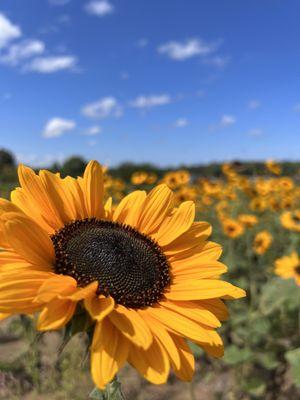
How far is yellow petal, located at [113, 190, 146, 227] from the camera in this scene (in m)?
1.78

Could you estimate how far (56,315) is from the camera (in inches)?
44.8

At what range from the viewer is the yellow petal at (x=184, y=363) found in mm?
1271

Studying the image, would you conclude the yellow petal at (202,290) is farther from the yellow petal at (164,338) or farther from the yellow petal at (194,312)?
the yellow petal at (164,338)

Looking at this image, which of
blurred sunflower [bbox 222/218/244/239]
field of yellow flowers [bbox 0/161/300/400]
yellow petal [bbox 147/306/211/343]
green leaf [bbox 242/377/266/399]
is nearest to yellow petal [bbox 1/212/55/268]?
yellow petal [bbox 147/306/211/343]

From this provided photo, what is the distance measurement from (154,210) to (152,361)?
65 cm

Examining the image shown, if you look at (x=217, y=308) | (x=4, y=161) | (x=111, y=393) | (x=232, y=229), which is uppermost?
(x=4, y=161)

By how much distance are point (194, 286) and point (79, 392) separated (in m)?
1.98

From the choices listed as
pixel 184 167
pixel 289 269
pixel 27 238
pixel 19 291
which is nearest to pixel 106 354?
pixel 19 291

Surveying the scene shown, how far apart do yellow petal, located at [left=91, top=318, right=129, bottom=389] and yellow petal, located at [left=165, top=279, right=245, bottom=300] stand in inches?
11.5

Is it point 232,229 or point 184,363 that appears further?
point 232,229

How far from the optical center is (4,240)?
1374mm

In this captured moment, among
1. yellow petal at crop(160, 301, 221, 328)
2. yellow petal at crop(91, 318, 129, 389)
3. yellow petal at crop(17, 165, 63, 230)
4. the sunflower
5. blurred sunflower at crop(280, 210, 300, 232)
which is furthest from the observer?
blurred sunflower at crop(280, 210, 300, 232)

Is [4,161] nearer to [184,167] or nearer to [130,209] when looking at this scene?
[184,167]

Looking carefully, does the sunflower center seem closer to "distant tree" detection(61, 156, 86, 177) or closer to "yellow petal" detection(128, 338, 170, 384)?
"yellow petal" detection(128, 338, 170, 384)
